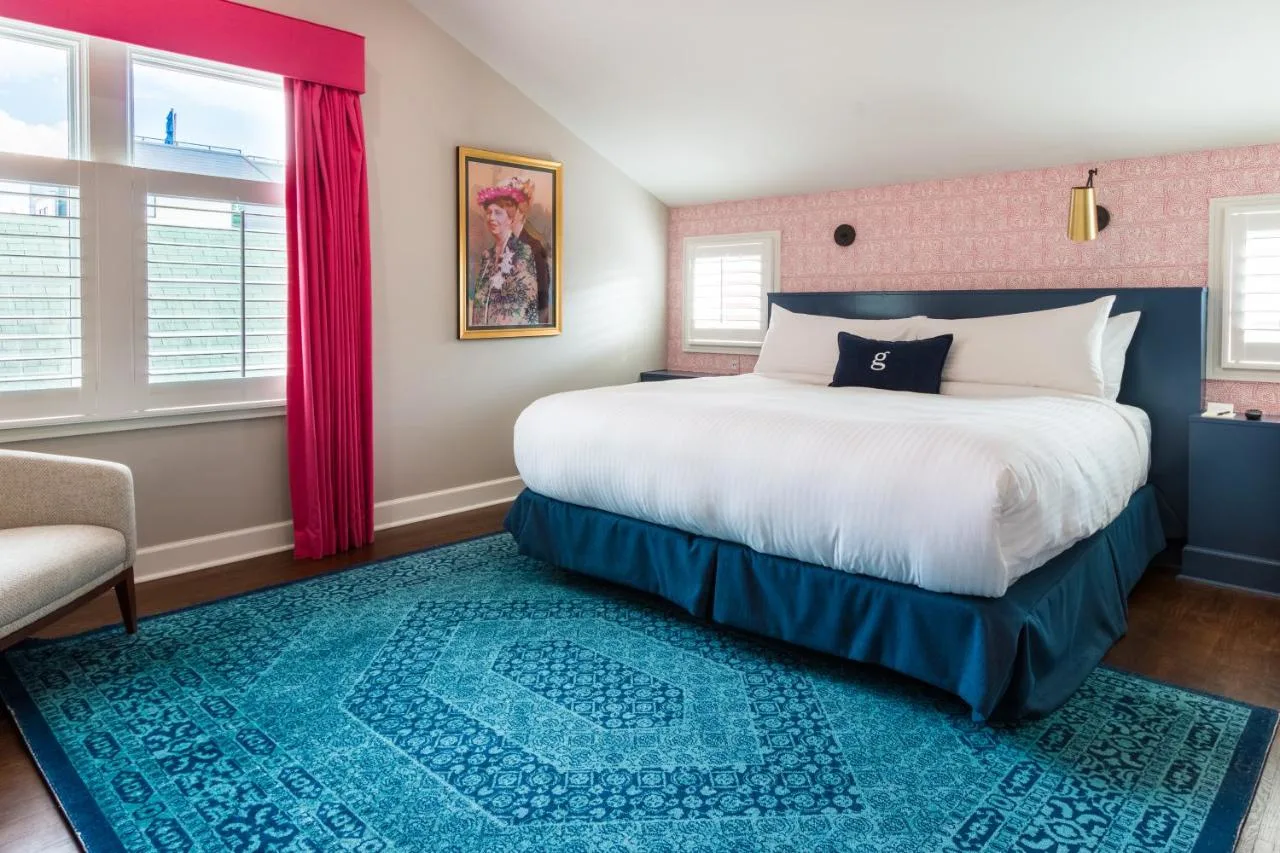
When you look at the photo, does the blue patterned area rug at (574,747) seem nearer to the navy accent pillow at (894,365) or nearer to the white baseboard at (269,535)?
the white baseboard at (269,535)

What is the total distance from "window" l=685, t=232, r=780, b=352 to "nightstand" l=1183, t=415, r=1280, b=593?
2.58m

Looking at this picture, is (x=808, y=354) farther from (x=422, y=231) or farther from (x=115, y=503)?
(x=115, y=503)

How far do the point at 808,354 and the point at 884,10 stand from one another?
166 centimetres

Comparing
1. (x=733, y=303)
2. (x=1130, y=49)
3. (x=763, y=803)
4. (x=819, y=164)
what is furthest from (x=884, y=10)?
(x=763, y=803)

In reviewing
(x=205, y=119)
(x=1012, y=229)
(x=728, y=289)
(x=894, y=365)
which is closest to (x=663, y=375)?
(x=728, y=289)

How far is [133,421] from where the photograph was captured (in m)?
3.40

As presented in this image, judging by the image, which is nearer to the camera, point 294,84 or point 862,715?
point 862,715

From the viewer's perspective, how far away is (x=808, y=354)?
4395mm

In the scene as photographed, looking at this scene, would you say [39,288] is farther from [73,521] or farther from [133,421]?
[73,521]

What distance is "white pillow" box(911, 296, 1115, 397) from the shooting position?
359 centimetres

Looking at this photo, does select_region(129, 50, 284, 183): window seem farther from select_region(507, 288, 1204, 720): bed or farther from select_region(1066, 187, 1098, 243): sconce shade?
select_region(1066, 187, 1098, 243): sconce shade

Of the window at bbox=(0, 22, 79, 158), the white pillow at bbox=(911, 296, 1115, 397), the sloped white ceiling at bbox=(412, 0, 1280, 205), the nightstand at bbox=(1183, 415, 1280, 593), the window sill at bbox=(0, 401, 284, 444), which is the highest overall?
the sloped white ceiling at bbox=(412, 0, 1280, 205)

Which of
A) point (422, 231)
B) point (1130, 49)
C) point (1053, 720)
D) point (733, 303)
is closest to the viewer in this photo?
point (1053, 720)

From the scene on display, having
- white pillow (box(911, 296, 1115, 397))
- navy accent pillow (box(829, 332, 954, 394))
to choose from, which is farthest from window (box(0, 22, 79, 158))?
white pillow (box(911, 296, 1115, 397))
